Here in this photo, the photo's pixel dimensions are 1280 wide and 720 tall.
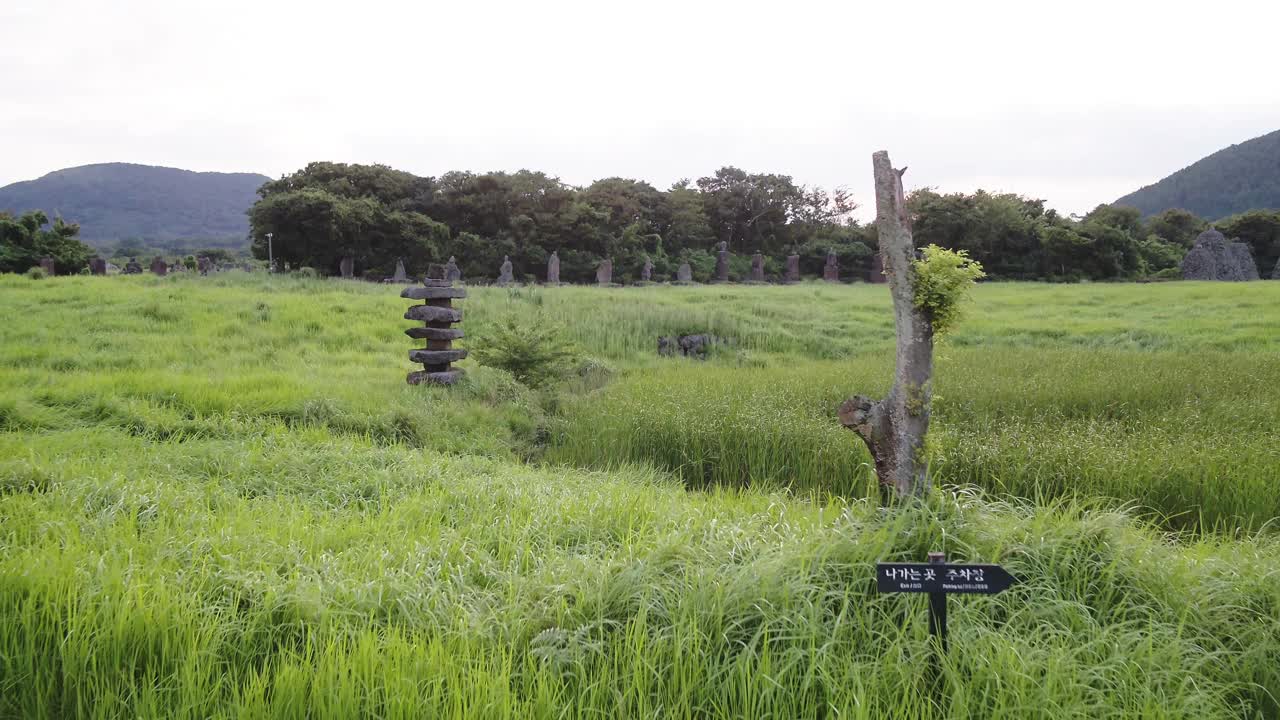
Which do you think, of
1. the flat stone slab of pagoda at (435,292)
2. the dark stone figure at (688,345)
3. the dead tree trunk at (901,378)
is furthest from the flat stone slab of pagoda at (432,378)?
the dead tree trunk at (901,378)

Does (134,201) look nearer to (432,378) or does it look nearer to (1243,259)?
(432,378)

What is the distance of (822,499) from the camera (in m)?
6.41

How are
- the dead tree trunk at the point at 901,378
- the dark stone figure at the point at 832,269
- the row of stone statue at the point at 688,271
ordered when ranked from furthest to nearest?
the dark stone figure at the point at 832,269 → the row of stone statue at the point at 688,271 → the dead tree trunk at the point at 901,378

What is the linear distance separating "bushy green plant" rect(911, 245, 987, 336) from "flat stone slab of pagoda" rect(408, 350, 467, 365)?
778 cm

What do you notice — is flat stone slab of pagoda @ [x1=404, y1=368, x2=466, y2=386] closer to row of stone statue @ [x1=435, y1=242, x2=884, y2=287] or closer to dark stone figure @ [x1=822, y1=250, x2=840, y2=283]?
row of stone statue @ [x1=435, y1=242, x2=884, y2=287]

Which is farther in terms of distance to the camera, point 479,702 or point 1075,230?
point 1075,230

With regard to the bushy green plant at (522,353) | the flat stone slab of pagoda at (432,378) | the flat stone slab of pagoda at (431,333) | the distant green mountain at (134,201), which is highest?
the distant green mountain at (134,201)

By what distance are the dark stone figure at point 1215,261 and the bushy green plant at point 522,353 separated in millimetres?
35572

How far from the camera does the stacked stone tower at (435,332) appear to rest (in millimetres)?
10289

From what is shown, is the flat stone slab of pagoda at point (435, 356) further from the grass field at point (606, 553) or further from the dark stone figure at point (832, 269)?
the dark stone figure at point (832, 269)

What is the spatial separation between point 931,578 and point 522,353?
28.2 ft

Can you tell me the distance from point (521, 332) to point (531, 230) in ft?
100

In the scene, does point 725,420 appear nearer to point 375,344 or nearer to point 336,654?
point 336,654

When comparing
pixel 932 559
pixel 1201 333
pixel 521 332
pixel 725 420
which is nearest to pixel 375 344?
pixel 521 332
